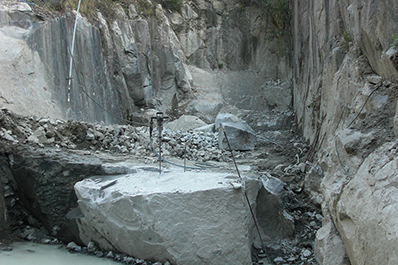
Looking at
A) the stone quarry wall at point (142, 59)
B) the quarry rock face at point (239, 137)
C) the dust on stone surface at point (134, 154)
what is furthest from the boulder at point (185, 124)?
the quarry rock face at point (239, 137)

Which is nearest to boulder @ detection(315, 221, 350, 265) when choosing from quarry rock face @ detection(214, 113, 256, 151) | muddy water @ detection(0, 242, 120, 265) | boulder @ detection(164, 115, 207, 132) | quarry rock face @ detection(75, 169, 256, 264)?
quarry rock face @ detection(75, 169, 256, 264)

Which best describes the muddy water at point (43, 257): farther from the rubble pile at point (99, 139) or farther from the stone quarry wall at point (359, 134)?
the stone quarry wall at point (359, 134)

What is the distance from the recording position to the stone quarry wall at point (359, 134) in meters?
2.61

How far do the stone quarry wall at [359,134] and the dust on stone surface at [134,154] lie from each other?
539mm

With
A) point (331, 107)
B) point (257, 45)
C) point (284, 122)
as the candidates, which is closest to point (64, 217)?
point (331, 107)

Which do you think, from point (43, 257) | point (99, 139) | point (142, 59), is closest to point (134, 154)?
point (99, 139)

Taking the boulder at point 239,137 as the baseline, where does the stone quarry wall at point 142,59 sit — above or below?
above

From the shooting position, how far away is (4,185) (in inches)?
205

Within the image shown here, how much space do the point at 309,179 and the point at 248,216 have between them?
1473 millimetres

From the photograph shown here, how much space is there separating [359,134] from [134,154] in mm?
4535

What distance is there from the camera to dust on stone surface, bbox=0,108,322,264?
4.60 m

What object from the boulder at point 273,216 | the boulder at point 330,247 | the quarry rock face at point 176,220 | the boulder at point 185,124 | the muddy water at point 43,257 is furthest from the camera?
the boulder at point 185,124

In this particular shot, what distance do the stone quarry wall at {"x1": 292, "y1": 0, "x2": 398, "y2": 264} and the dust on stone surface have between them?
54cm

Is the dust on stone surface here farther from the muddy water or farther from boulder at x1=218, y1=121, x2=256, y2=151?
A: the muddy water
